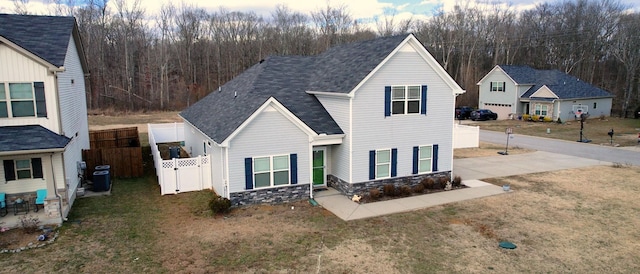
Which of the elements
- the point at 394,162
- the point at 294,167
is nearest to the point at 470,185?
the point at 394,162

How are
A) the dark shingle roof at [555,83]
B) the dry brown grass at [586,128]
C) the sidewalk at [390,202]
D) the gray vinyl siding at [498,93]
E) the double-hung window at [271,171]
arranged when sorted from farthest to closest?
1. the gray vinyl siding at [498,93]
2. the dark shingle roof at [555,83]
3. the dry brown grass at [586,128]
4. the double-hung window at [271,171]
5. the sidewalk at [390,202]

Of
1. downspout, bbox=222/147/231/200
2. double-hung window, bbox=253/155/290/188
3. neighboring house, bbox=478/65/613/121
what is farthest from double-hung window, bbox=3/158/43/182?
neighboring house, bbox=478/65/613/121

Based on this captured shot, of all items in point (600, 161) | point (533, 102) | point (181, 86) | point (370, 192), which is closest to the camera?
point (370, 192)

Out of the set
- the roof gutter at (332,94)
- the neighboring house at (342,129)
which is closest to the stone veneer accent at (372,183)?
the neighboring house at (342,129)

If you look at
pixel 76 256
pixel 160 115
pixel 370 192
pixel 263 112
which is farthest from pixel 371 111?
pixel 160 115

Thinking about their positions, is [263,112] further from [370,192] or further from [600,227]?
[600,227]

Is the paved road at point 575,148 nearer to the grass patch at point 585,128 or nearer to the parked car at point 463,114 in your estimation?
the grass patch at point 585,128
